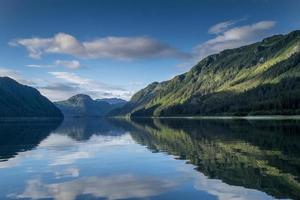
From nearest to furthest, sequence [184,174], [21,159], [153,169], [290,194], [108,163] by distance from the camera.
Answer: [290,194] < [184,174] < [153,169] < [108,163] < [21,159]

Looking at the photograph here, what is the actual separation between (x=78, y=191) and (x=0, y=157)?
3219 cm

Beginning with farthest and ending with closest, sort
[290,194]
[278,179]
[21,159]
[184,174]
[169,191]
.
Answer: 1. [21,159]
2. [184,174]
3. [278,179]
4. [169,191]
5. [290,194]

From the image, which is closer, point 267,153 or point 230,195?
point 230,195

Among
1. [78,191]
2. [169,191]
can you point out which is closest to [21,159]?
[78,191]

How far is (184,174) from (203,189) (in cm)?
805

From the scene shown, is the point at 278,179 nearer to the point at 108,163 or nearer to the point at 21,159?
the point at 108,163

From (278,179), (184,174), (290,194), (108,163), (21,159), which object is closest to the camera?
(290,194)

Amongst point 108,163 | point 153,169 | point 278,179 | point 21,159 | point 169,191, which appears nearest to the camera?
point 169,191

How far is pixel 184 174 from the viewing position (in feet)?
130

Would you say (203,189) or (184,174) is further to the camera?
(184,174)

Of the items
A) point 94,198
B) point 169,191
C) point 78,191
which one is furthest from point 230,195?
point 78,191

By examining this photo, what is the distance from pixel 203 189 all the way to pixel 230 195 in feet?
10.1

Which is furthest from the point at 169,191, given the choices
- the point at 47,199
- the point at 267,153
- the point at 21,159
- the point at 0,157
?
the point at 0,157

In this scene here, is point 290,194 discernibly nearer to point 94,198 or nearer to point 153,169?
point 94,198
